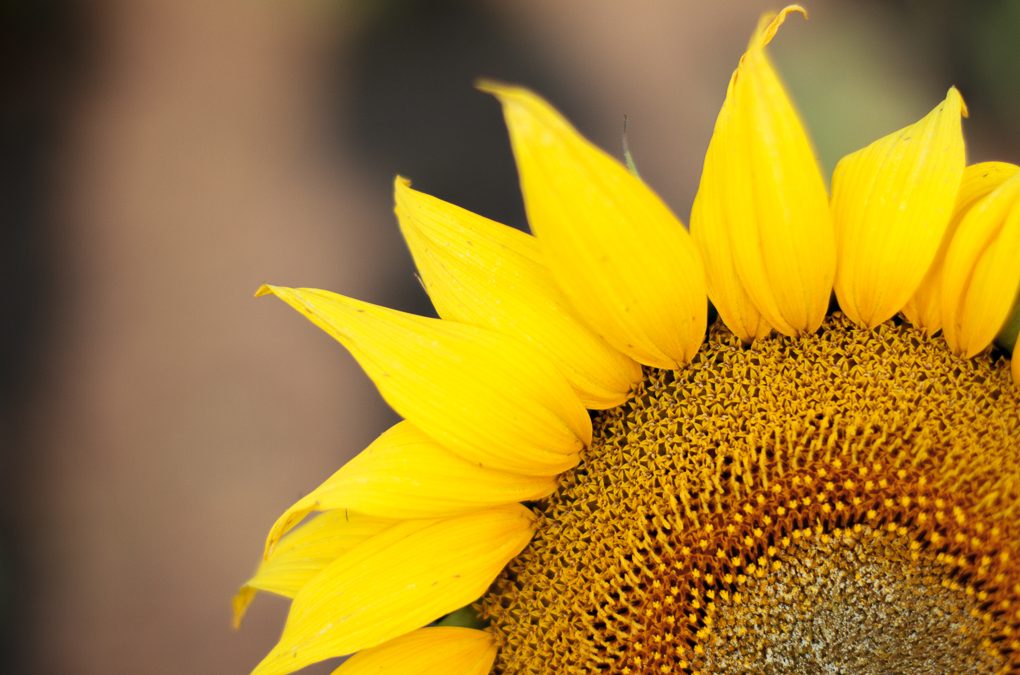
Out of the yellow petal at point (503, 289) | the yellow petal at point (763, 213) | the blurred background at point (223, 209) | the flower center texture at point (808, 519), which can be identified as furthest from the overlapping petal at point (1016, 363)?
the blurred background at point (223, 209)

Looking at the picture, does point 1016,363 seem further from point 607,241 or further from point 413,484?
point 413,484

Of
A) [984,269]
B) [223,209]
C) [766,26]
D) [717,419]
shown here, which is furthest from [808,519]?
[223,209]

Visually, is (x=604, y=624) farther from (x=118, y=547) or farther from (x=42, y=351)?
(x=42, y=351)

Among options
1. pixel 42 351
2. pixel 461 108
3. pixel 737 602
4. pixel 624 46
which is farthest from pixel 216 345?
pixel 737 602

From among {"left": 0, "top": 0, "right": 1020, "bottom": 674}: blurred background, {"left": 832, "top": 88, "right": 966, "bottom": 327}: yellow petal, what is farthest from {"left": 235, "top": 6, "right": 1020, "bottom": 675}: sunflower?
{"left": 0, "top": 0, "right": 1020, "bottom": 674}: blurred background

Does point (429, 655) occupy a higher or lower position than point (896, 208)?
lower

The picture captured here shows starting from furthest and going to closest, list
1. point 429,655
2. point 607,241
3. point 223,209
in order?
point 223,209
point 429,655
point 607,241

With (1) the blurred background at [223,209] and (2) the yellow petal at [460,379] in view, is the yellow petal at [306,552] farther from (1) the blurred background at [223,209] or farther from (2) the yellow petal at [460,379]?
(1) the blurred background at [223,209]

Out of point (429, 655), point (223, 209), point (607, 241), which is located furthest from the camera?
point (223, 209)
